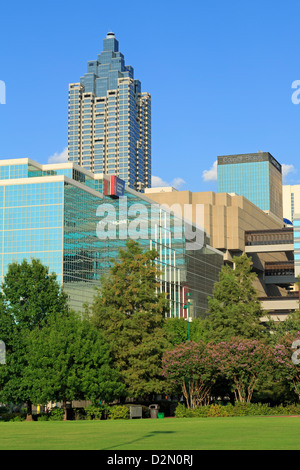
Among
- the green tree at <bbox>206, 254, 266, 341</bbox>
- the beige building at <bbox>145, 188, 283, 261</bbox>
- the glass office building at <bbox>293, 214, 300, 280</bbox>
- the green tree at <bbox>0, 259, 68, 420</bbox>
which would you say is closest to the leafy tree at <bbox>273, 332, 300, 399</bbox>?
the green tree at <bbox>206, 254, 266, 341</bbox>

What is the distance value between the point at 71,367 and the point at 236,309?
918 inches

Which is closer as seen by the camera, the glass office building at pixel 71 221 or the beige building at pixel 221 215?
the glass office building at pixel 71 221

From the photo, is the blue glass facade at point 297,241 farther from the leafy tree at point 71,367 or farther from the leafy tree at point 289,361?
the leafy tree at point 71,367

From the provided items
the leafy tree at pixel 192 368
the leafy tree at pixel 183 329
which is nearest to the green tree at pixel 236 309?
the leafy tree at pixel 183 329

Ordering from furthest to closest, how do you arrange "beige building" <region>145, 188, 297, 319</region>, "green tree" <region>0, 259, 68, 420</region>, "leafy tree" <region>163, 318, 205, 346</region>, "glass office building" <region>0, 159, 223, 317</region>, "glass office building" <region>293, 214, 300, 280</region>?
"beige building" <region>145, 188, 297, 319</region>, "glass office building" <region>293, 214, 300, 280</region>, "glass office building" <region>0, 159, 223, 317</region>, "leafy tree" <region>163, 318, 205, 346</region>, "green tree" <region>0, 259, 68, 420</region>

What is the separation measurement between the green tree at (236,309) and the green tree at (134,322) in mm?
8775

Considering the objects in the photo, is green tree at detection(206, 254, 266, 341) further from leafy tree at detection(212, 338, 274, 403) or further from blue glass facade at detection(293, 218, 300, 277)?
blue glass facade at detection(293, 218, 300, 277)

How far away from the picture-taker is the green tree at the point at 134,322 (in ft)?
209

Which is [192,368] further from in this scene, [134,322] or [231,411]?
[134,322]

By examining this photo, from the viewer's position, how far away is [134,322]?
65.1 metres

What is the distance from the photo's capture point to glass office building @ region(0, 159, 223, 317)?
117562 millimetres

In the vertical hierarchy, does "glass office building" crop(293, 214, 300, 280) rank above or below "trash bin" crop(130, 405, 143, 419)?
above

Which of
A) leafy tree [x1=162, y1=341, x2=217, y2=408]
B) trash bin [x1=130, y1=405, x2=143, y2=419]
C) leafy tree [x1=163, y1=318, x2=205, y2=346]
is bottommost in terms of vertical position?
trash bin [x1=130, y1=405, x2=143, y2=419]

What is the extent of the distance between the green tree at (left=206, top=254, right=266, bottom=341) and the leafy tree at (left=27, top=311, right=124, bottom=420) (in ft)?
56.2
